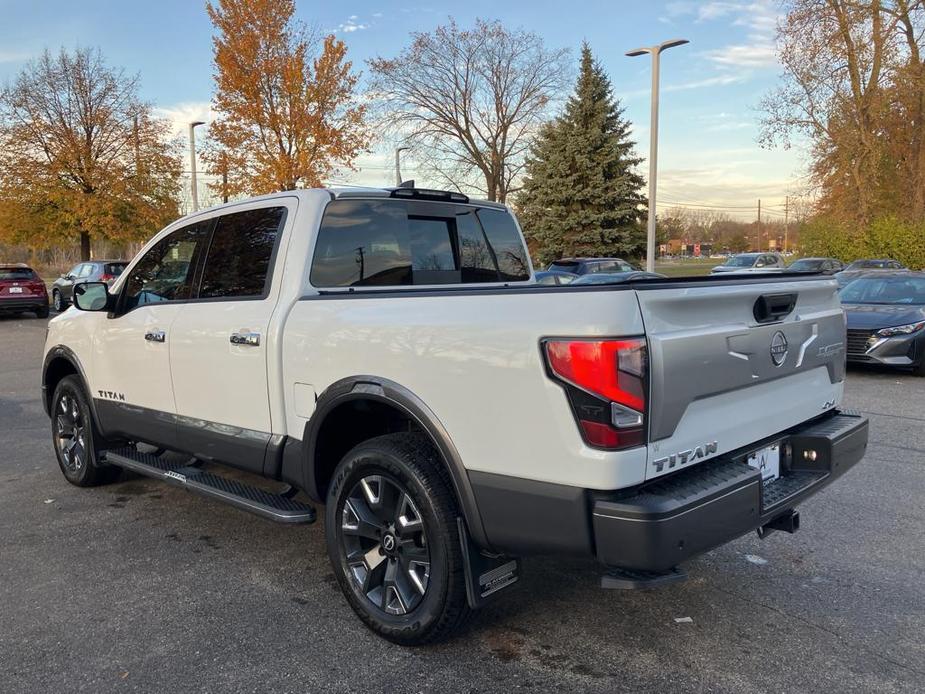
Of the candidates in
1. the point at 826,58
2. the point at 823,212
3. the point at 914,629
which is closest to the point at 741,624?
the point at 914,629

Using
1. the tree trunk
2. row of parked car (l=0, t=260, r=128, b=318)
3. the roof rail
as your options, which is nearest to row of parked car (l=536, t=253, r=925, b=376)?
the roof rail

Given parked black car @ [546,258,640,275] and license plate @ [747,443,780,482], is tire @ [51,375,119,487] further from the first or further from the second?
parked black car @ [546,258,640,275]

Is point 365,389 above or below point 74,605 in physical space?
above

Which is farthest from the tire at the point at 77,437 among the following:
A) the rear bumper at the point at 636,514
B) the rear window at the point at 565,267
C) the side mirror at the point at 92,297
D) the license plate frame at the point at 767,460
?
the rear window at the point at 565,267

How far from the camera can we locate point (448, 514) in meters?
2.85

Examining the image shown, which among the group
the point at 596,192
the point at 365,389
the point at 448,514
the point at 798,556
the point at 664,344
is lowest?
the point at 798,556

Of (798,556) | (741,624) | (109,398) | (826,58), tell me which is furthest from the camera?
(826,58)

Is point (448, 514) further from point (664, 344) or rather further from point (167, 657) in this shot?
point (167, 657)

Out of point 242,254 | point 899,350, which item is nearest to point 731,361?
point 242,254

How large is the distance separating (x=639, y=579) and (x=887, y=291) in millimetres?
10156

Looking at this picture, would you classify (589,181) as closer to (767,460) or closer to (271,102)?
(271,102)

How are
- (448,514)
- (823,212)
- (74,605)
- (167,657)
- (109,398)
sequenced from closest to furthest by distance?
(448,514) → (167,657) → (74,605) → (109,398) → (823,212)

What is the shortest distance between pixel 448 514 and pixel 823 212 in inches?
1352

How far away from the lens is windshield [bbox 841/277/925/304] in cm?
1056
